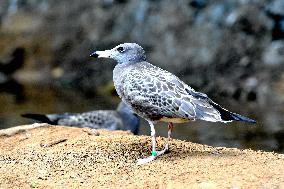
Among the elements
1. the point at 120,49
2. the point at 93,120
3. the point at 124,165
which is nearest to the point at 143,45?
the point at 93,120

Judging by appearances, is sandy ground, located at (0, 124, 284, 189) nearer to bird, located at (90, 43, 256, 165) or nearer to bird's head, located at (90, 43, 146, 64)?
bird, located at (90, 43, 256, 165)

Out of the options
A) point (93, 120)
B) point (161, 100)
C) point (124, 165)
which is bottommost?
point (93, 120)

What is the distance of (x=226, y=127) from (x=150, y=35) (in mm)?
7754

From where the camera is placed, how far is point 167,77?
7.92 m

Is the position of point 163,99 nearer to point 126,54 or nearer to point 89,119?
point 126,54

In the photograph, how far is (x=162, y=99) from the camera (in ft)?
24.9

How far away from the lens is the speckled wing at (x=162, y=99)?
758 cm

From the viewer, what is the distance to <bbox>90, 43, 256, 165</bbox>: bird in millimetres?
7578

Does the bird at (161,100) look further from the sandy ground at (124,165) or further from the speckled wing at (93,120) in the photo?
the speckled wing at (93,120)

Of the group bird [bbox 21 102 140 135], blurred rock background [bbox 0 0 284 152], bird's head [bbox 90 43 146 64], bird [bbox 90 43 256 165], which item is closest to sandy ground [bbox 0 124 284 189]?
bird [bbox 90 43 256 165]

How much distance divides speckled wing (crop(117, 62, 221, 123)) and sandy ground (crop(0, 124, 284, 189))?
1.44 ft

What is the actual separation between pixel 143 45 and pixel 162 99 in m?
15.0

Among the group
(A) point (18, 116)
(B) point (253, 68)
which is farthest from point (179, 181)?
(B) point (253, 68)

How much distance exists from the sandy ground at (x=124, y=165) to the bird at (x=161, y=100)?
346 mm
